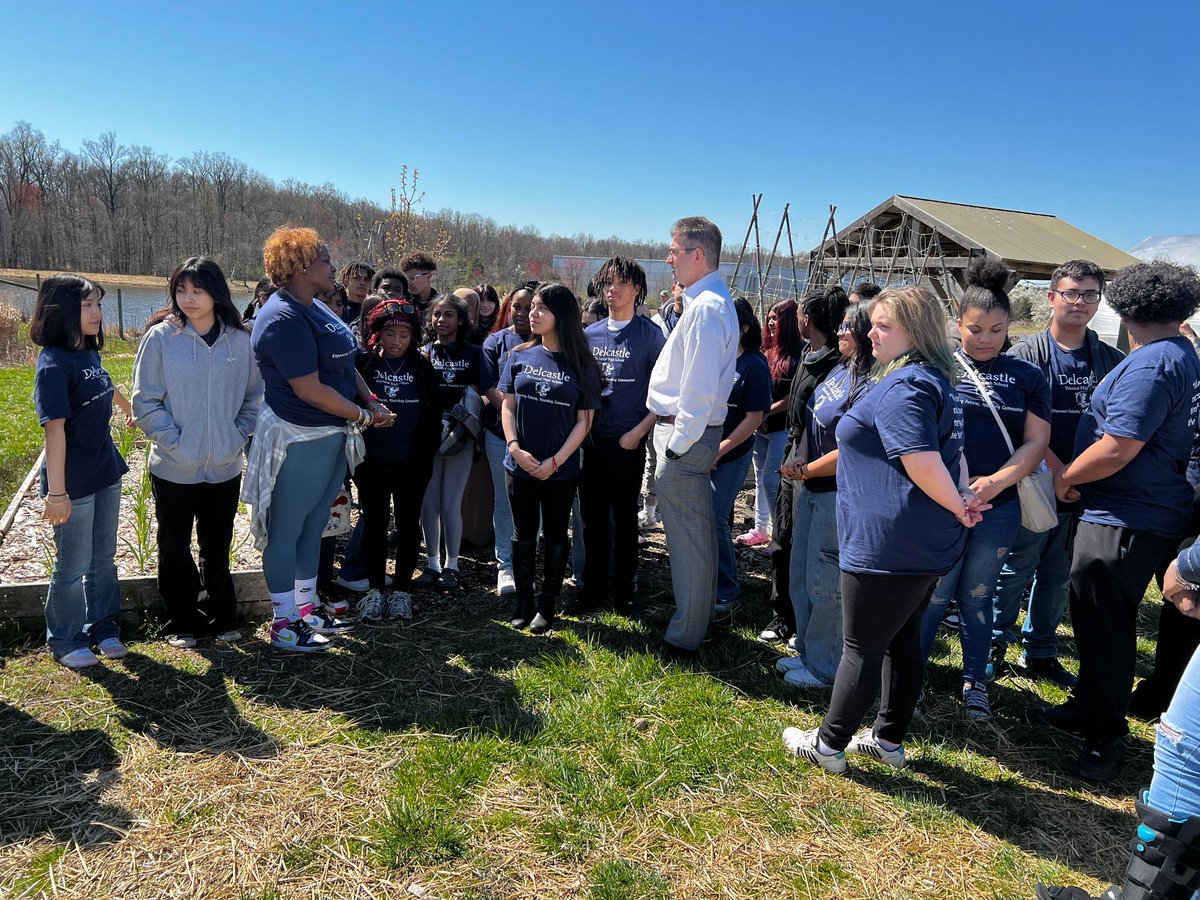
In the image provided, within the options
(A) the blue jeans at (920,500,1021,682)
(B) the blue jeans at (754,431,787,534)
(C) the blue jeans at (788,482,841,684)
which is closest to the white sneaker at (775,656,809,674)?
(C) the blue jeans at (788,482,841,684)

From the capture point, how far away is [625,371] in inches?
173

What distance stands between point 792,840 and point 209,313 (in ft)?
12.1

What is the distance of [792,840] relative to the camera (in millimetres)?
2764

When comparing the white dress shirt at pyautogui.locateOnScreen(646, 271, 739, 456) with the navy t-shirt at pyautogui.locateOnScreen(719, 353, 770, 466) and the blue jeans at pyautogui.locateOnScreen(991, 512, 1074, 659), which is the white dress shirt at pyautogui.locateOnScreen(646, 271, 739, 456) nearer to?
the navy t-shirt at pyautogui.locateOnScreen(719, 353, 770, 466)

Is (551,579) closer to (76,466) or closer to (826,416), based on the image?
(826,416)

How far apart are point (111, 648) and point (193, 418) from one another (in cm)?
128

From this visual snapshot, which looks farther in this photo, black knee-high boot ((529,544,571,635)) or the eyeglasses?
black knee-high boot ((529,544,571,635))

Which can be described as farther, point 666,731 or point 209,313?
point 209,313

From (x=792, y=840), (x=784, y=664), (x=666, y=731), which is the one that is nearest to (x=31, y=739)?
(x=666, y=731)

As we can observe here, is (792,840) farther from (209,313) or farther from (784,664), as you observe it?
(209,313)

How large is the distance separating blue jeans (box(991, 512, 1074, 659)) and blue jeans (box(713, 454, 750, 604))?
62.6 inches

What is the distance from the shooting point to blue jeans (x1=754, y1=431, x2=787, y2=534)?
605cm

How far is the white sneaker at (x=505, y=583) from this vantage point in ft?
16.4

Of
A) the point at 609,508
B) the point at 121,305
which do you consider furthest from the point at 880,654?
the point at 121,305
